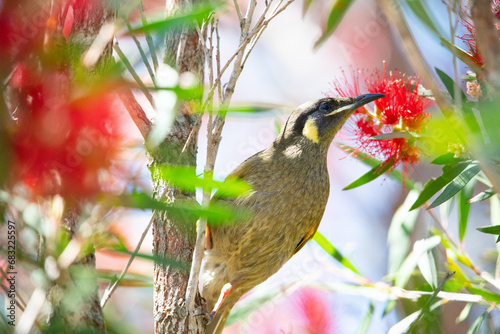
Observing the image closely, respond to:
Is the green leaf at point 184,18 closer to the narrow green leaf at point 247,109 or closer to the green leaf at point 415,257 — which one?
the narrow green leaf at point 247,109

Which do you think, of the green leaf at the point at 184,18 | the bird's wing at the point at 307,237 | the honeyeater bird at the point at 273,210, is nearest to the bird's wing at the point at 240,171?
the honeyeater bird at the point at 273,210

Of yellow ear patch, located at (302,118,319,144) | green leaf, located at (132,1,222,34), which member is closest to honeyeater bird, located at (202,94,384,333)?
yellow ear patch, located at (302,118,319,144)

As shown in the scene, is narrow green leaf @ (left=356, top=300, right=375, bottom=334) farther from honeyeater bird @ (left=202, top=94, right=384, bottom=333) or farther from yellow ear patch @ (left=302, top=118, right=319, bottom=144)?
yellow ear patch @ (left=302, top=118, right=319, bottom=144)

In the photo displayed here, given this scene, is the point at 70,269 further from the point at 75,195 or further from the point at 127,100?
the point at 127,100

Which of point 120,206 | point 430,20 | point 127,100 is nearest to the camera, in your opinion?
point 120,206

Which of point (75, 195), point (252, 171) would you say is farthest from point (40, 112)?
point (252, 171)

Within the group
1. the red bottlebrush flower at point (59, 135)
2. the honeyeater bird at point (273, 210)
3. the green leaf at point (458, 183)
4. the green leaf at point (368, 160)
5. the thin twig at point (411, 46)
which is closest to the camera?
the red bottlebrush flower at point (59, 135)

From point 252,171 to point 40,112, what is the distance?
2.18 m

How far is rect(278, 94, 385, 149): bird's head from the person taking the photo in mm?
3355

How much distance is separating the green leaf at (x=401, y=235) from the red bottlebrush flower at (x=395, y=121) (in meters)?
0.67

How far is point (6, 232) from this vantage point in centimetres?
131

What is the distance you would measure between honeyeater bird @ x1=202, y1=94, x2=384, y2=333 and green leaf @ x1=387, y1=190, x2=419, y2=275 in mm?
420

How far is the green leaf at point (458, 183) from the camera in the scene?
2.30m

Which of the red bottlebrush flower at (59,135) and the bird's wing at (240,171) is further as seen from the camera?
the bird's wing at (240,171)
